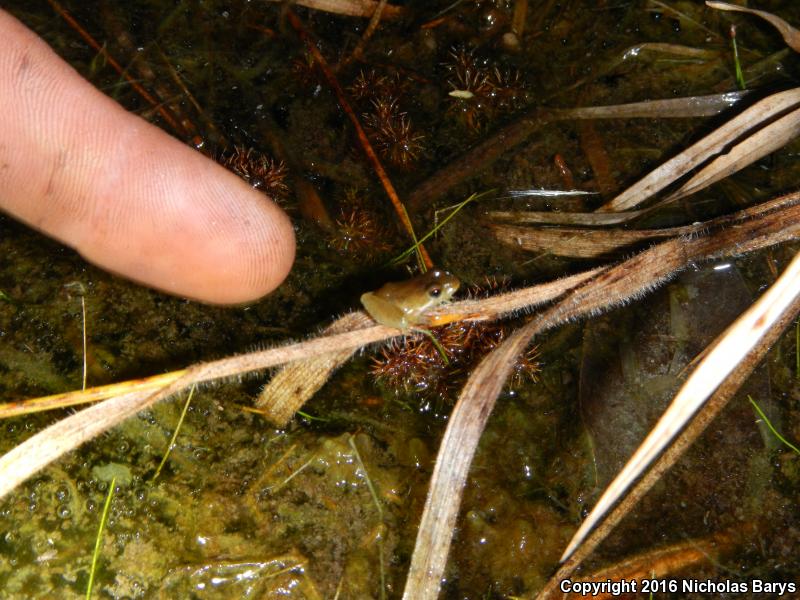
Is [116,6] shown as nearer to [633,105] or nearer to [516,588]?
[633,105]

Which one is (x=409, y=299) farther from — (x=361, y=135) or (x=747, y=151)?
(x=747, y=151)

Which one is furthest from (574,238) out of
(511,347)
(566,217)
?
(511,347)

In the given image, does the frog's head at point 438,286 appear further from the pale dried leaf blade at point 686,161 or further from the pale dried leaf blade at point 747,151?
the pale dried leaf blade at point 747,151

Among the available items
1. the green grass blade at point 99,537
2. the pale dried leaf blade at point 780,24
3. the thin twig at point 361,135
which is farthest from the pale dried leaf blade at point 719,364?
the green grass blade at point 99,537

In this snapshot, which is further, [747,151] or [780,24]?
[780,24]

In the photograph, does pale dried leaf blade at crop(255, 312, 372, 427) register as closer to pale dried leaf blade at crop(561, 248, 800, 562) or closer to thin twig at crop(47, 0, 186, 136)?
pale dried leaf blade at crop(561, 248, 800, 562)

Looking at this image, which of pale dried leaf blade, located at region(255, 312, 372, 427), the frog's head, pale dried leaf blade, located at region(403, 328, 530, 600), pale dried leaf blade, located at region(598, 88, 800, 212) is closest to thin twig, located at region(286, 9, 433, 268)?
the frog's head

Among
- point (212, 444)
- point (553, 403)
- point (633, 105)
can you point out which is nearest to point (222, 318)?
point (212, 444)
